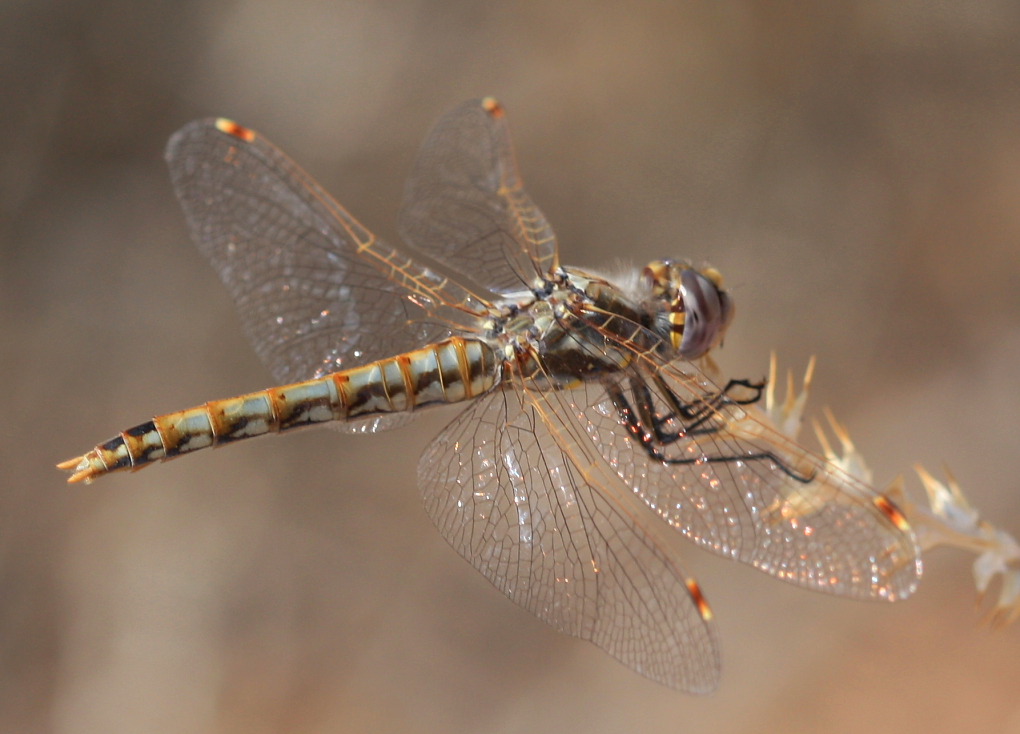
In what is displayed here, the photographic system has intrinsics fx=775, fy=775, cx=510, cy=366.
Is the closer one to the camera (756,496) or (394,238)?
(756,496)

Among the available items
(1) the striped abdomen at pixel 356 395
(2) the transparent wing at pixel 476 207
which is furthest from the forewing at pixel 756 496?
(2) the transparent wing at pixel 476 207

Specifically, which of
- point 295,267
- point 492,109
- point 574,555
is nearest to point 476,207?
point 492,109

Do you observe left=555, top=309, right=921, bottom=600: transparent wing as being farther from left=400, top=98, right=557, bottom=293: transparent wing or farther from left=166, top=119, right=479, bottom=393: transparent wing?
left=166, top=119, right=479, bottom=393: transparent wing

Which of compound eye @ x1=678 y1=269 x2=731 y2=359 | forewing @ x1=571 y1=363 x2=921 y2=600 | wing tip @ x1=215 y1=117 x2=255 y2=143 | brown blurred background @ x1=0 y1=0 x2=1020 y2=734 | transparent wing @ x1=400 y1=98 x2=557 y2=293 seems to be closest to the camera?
forewing @ x1=571 y1=363 x2=921 y2=600

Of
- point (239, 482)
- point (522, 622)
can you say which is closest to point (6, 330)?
point (239, 482)

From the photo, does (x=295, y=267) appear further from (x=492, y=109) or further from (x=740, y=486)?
(x=740, y=486)

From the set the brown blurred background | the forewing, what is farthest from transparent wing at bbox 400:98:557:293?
the brown blurred background

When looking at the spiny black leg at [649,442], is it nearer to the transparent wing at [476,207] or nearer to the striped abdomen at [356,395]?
the striped abdomen at [356,395]
